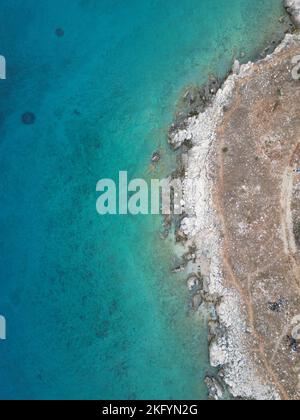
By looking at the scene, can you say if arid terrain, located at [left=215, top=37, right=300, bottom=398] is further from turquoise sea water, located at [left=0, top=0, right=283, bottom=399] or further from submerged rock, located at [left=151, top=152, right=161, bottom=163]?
submerged rock, located at [left=151, top=152, right=161, bottom=163]

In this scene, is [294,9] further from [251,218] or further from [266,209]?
[251,218]

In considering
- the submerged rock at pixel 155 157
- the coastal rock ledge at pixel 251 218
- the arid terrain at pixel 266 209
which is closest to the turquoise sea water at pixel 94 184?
the submerged rock at pixel 155 157

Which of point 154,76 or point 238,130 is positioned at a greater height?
point 154,76

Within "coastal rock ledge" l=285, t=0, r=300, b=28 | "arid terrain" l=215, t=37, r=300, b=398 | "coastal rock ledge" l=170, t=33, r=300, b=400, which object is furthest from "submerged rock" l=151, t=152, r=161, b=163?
"coastal rock ledge" l=285, t=0, r=300, b=28

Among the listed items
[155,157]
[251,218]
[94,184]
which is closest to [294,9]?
[155,157]

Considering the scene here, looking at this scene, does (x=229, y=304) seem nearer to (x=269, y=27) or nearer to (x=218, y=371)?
(x=218, y=371)

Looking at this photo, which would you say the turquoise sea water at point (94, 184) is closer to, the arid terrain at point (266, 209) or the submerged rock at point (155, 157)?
the submerged rock at point (155, 157)

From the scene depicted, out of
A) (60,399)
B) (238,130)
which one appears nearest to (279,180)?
(238,130)
